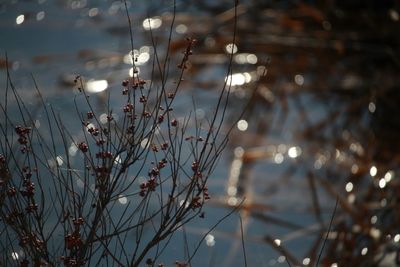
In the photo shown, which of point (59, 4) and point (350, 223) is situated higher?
point (59, 4)

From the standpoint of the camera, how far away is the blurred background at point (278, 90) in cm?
203

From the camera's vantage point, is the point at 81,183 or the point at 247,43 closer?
the point at 81,183

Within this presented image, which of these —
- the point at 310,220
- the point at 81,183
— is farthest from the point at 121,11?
the point at 81,183

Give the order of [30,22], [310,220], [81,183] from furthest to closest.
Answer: [30,22], [310,220], [81,183]

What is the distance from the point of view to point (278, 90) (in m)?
2.68

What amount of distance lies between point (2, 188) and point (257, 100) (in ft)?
5.42

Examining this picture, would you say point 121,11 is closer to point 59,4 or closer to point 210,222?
point 59,4

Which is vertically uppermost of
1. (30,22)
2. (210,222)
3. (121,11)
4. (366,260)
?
(121,11)

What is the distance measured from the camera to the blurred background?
2025 millimetres

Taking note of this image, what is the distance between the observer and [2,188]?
1.08m

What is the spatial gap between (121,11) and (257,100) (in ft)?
2.14

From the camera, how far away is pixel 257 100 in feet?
8.70

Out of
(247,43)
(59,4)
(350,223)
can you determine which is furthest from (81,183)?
(59,4)

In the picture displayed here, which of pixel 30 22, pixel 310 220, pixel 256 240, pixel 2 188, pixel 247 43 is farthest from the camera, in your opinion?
pixel 247 43
